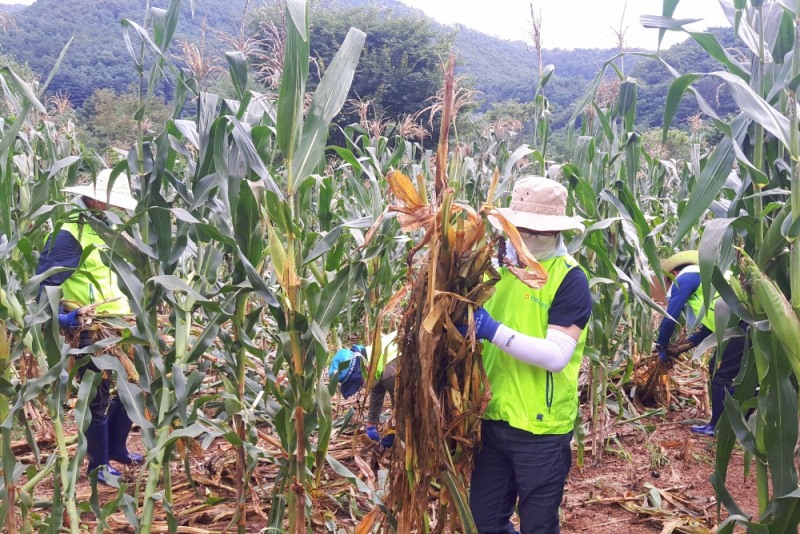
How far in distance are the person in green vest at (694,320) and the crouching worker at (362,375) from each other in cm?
182

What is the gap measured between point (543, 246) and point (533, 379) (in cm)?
50

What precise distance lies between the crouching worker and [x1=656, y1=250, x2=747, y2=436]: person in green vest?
5.98 feet

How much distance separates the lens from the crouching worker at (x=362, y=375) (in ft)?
8.55

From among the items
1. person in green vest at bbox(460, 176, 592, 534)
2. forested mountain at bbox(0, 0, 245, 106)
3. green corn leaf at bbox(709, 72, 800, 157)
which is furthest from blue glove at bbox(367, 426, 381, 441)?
forested mountain at bbox(0, 0, 245, 106)

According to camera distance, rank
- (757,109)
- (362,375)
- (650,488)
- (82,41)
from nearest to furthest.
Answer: (757,109), (362,375), (650,488), (82,41)

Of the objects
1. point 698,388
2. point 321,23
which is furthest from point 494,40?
point 698,388

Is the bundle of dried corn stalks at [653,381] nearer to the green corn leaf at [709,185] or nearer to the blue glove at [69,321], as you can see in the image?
the green corn leaf at [709,185]

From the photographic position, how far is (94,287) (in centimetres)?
349

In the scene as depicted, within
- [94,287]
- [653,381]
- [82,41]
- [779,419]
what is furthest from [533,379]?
[82,41]

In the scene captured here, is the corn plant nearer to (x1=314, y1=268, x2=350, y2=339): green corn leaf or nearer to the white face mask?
the white face mask

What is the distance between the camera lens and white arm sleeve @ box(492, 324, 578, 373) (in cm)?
216

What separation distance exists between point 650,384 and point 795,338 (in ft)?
10.7

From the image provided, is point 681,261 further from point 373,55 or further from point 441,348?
point 373,55

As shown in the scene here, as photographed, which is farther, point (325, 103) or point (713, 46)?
point (325, 103)
